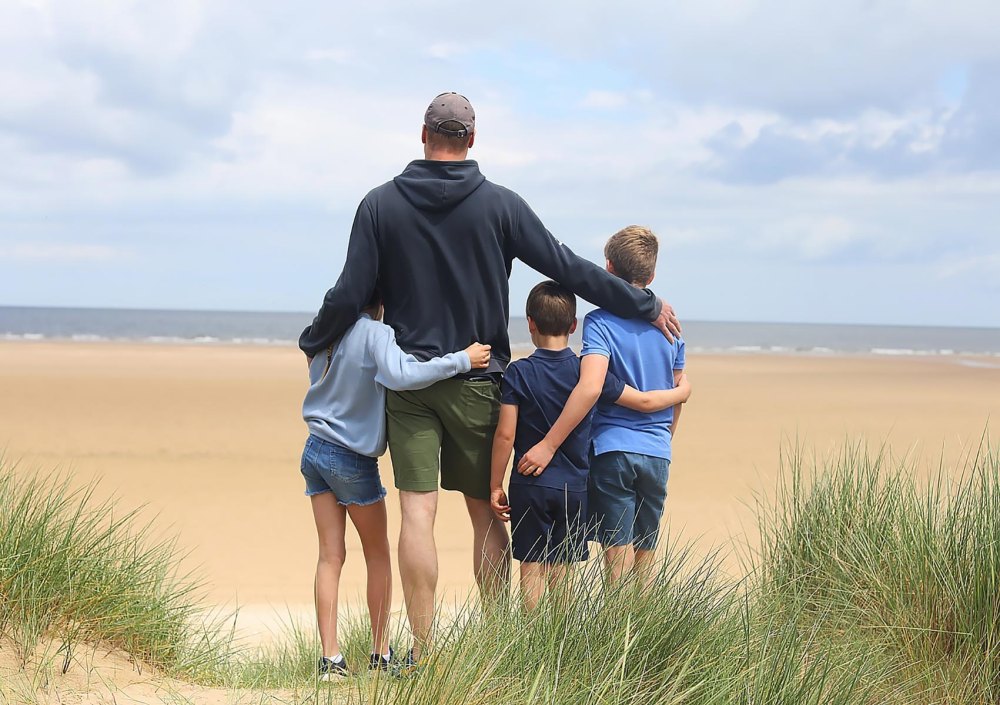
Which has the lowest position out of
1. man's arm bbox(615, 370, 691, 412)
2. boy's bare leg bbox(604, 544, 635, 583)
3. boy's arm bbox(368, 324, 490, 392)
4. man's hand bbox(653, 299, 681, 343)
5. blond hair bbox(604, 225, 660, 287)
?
boy's bare leg bbox(604, 544, 635, 583)

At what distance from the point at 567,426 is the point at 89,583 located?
6.27 feet

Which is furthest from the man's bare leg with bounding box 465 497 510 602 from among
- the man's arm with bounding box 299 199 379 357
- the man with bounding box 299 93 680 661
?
the man's arm with bounding box 299 199 379 357

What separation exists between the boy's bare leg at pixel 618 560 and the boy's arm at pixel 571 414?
1.26 feet

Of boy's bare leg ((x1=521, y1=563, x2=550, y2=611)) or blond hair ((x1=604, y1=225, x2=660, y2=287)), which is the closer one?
boy's bare leg ((x1=521, y1=563, x2=550, y2=611))

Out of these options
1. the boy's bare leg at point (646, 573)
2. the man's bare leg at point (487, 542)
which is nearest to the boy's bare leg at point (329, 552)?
the man's bare leg at point (487, 542)

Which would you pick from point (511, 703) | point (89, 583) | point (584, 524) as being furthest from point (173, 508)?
point (511, 703)

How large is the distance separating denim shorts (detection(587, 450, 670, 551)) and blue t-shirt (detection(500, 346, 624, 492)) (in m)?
0.13

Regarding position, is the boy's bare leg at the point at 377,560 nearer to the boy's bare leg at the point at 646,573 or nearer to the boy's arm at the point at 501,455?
the boy's arm at the point at 501,455

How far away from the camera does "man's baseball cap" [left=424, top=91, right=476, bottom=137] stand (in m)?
3.21

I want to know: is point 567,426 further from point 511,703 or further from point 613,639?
point 511,703

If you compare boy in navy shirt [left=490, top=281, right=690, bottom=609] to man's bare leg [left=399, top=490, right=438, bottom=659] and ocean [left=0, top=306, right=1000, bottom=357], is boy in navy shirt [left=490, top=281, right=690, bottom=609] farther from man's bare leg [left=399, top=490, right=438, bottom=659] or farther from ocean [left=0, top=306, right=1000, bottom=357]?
ocean [left=0, top=306, right=1000, bottom=357]

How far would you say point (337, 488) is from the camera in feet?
11.2

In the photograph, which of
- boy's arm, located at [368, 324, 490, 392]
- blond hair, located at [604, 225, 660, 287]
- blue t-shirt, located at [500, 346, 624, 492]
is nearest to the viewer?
boy's arm, located at [368, 324, 490, 392]

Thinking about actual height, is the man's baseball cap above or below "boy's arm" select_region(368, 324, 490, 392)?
above
